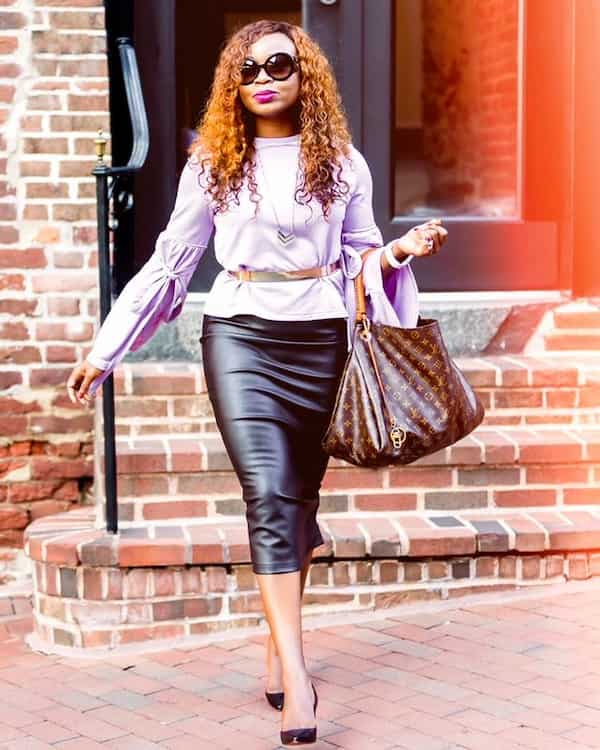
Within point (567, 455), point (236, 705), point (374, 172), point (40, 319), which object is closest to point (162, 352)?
point (40, 319)

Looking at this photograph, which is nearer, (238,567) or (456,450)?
(238,567)

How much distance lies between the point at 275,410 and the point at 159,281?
0.45 m

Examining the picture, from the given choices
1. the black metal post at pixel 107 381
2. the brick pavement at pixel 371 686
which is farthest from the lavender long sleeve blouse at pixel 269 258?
the brick pavement at pixel 371 686

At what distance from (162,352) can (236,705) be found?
1.98 meters

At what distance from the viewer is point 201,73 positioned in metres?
6.24

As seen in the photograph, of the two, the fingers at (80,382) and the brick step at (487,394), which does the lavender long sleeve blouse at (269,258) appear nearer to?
the fingers at (80,382)

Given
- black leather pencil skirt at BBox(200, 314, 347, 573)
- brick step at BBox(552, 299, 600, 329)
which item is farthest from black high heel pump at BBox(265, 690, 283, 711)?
brick step at BBox(552, 299, 600, 329)

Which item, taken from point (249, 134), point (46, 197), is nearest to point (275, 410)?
point (249, 134)

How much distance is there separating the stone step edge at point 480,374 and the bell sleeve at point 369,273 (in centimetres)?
149

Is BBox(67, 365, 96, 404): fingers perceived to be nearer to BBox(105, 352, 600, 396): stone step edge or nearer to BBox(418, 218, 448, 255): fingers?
BBox(418, 218, 448, 255): fingers

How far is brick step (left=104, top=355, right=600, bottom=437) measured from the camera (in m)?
5.24

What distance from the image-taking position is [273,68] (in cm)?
365

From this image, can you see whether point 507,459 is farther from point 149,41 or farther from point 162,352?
point 149,41

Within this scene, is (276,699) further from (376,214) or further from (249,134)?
(376,214)
